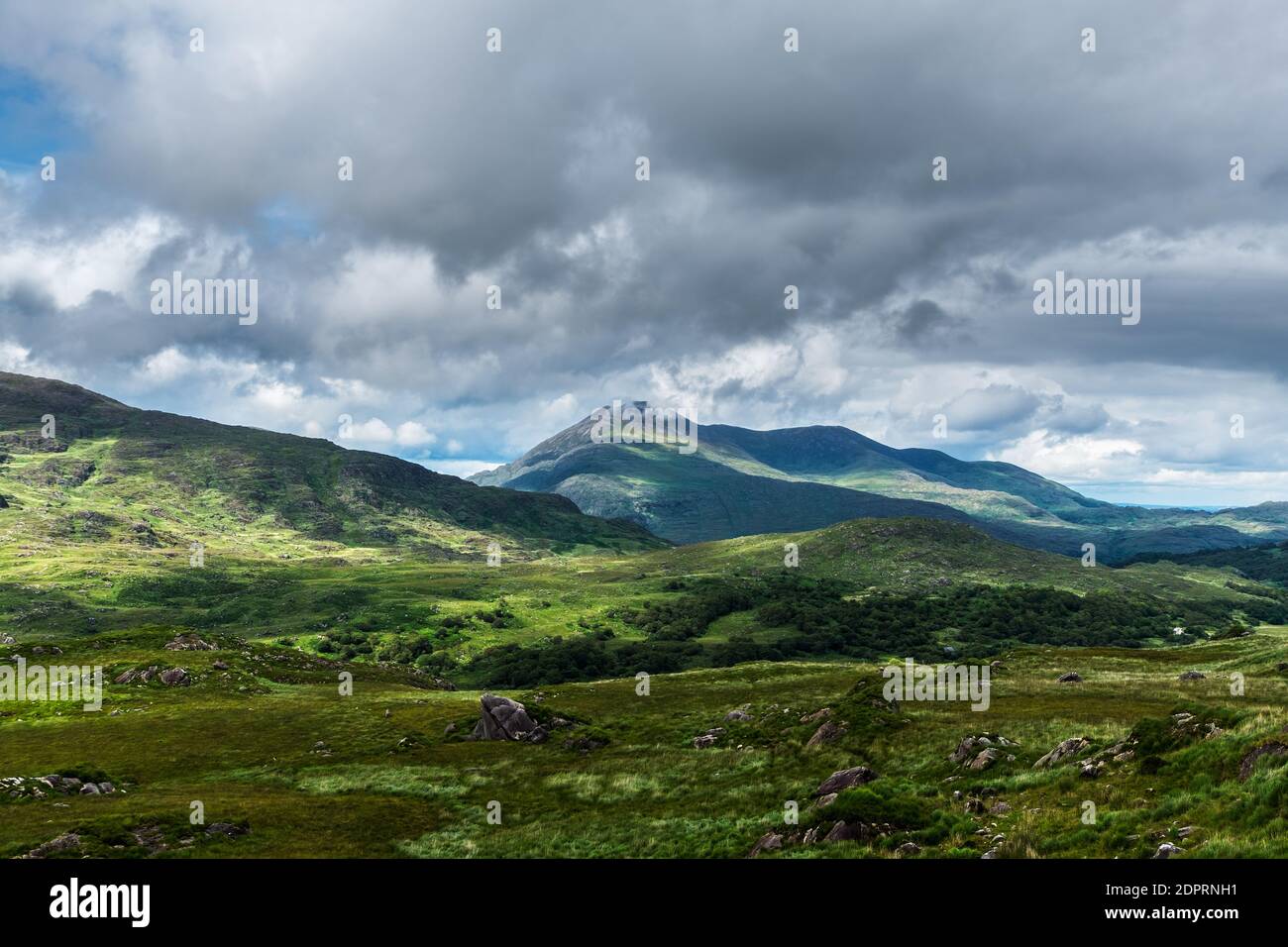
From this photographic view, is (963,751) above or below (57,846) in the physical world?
above

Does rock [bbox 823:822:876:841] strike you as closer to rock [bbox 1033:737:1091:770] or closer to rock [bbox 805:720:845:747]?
rock [bbox 1033:737:1091:770]

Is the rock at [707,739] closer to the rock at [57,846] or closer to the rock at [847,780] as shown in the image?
the rock at [847,780]

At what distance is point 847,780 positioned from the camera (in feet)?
109

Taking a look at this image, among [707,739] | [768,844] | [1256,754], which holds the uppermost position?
[1256,754]

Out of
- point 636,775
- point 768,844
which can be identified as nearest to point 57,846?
point 636,775

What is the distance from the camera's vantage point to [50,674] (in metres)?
98.1

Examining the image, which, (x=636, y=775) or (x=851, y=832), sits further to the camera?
(x=636, y=775)

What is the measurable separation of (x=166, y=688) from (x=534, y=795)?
7795 centimetres

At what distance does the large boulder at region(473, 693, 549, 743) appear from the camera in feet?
216

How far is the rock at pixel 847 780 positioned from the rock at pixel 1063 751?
792 cm

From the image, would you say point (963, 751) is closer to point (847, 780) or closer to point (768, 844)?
point (847, 780)

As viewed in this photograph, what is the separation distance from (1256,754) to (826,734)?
2934cm
